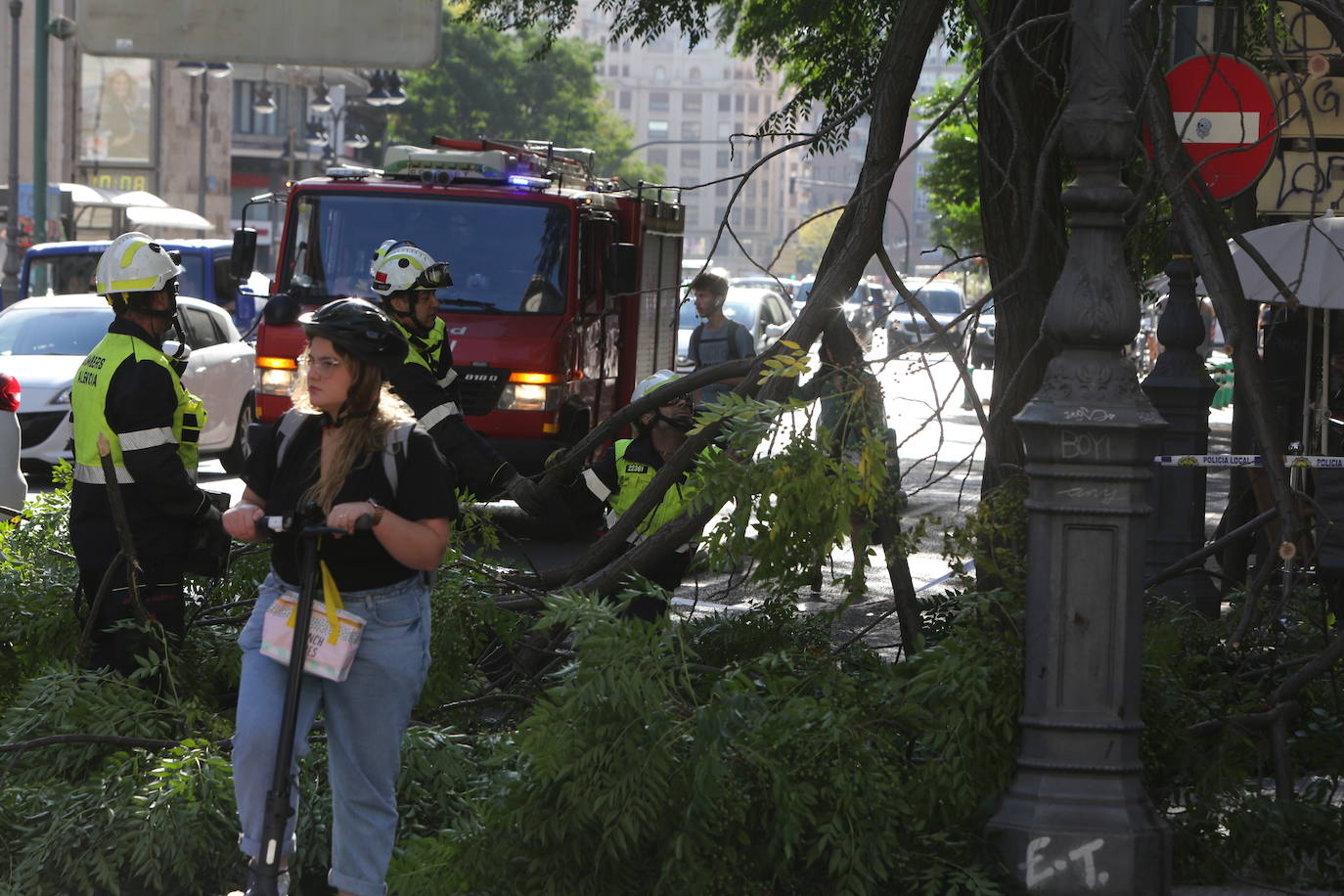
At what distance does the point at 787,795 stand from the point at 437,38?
26.7ft

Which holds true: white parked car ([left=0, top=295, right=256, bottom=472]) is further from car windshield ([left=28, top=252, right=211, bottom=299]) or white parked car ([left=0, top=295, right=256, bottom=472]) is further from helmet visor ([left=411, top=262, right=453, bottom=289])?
car windshield ([left=28, top=252, right=211, bottom=299])

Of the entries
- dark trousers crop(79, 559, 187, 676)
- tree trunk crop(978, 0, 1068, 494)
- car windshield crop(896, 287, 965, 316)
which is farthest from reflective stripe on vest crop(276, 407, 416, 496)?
car windshield crop(896, 287, 965, 316)

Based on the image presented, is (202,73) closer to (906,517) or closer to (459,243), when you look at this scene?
(906,517)

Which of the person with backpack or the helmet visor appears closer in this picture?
the helmet visor

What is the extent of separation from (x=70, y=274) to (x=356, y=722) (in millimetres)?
25273

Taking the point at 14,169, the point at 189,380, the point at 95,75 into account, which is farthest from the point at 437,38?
the point at 95,75

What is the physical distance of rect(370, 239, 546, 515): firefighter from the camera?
732 centimetres

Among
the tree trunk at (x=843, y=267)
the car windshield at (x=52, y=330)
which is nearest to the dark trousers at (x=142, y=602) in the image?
the tree trunk at (x=843, y=267)

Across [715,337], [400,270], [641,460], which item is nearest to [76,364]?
[715,337]

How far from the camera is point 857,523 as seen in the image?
17.9ft

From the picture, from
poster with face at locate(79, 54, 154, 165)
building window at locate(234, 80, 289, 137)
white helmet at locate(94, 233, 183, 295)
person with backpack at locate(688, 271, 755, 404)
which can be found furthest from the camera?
building window at locate(234, 80, 289, 137)

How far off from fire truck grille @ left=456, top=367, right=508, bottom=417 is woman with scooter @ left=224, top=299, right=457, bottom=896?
858 cm

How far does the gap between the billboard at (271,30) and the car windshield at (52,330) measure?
4.53 m

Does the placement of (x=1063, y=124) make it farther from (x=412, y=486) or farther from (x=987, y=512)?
(x=412, y=486)
